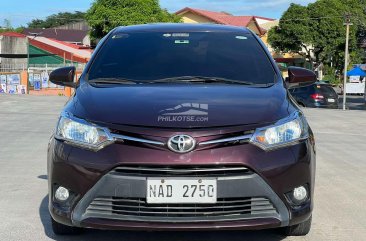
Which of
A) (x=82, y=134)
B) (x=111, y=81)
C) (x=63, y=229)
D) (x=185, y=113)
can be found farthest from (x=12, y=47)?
(x=185, y=113)

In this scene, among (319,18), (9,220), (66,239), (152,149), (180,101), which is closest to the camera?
(152,149)

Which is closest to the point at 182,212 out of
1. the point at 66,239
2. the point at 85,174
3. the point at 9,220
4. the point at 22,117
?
the point at 85,174

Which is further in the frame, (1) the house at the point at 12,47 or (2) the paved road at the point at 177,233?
(1) the house at the point at 12,47

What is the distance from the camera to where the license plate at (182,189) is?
135 inches

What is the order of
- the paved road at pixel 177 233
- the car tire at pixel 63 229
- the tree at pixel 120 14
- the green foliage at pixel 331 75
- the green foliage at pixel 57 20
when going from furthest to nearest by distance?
the green foliage at pixel 57 20 < the green foliage at pixel 331 75 < the tree at pixel 120 14 < the paved road at pixel 177 233 < the car tire at pixel 63 229

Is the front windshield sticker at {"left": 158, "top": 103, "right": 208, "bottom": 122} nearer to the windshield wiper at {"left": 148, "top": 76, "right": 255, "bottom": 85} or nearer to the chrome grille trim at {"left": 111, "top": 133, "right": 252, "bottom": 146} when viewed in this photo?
the chrome grille trim at {"left": 111, "top": 133, "right": 252, "bottom": 146}

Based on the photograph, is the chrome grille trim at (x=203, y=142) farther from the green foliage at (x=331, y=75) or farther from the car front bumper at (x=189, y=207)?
the green foliage at (x=331, y=75)

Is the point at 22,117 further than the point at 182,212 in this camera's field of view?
Yes

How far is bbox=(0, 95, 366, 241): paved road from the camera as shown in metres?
4.34

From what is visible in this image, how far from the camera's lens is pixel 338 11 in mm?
56281

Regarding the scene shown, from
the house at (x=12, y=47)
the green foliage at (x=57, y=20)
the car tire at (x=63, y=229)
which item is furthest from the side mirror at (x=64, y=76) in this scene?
the green foliage at (x=57, y=20)

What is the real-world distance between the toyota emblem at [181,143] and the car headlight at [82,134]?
15.5 inches

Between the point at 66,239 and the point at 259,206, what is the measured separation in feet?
5.11

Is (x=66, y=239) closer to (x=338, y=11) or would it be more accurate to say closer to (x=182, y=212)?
(x=182, y=212)
